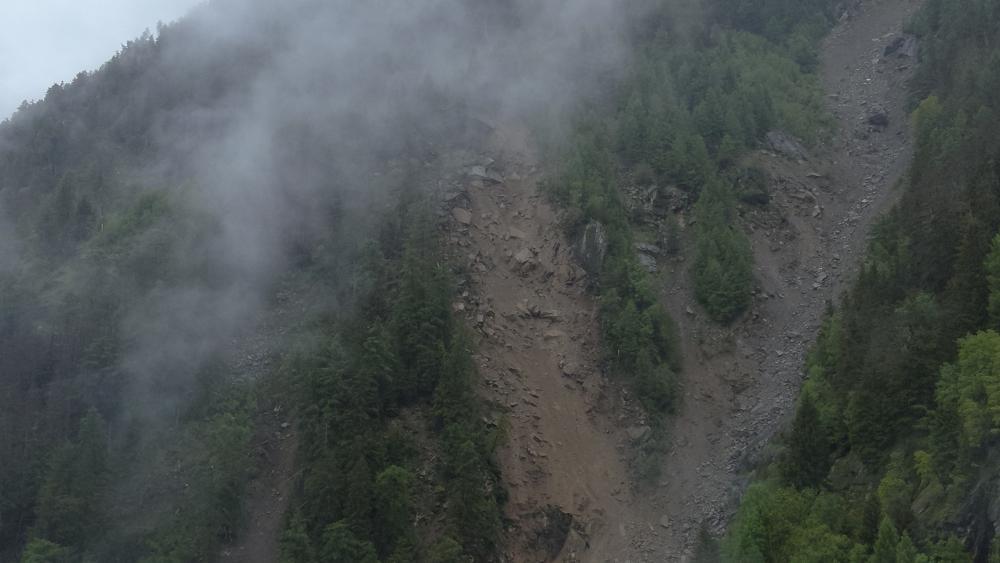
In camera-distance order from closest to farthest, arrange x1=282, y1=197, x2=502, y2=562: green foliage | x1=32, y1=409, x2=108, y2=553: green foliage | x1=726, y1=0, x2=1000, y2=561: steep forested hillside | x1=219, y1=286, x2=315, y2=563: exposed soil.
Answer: x1=726, y1=0, x2=1000, y2=561: steep forested hillside < x1=282, y1=197, x2=502, y2=562: green foliage < x1=32, y1=409, x2=108, y2=553: green foliage < x1=219, y1=286, x2=315, y2=563: exposed soil

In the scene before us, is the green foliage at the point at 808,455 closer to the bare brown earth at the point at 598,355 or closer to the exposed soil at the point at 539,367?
the bare brown earth at the point at 598,355

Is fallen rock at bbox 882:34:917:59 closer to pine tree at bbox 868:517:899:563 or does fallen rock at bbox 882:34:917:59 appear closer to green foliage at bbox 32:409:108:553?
pine tree at bbox 868:517:899:563

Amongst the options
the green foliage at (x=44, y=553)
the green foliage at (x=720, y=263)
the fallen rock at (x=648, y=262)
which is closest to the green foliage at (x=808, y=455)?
the green foliage at (x=720, y=263)

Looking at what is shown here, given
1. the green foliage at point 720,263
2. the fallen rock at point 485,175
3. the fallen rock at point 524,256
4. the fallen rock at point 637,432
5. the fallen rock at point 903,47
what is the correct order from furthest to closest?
the fallen rock at point 903,47, the fallen rock at point 485,175, the fallen rock at point 524,256, the green foliage at point 720,263, the fallen rock at point 637,432

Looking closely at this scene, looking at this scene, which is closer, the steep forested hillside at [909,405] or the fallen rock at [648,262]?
the steep forested hillside at [909,405]

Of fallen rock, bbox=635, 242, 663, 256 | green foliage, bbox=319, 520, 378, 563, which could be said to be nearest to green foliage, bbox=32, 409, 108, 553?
green foliage, bbox=319, 520, 378, 563

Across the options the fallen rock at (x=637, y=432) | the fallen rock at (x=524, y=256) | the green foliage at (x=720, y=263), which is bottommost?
the fallen rock at (x=637, y=432)
